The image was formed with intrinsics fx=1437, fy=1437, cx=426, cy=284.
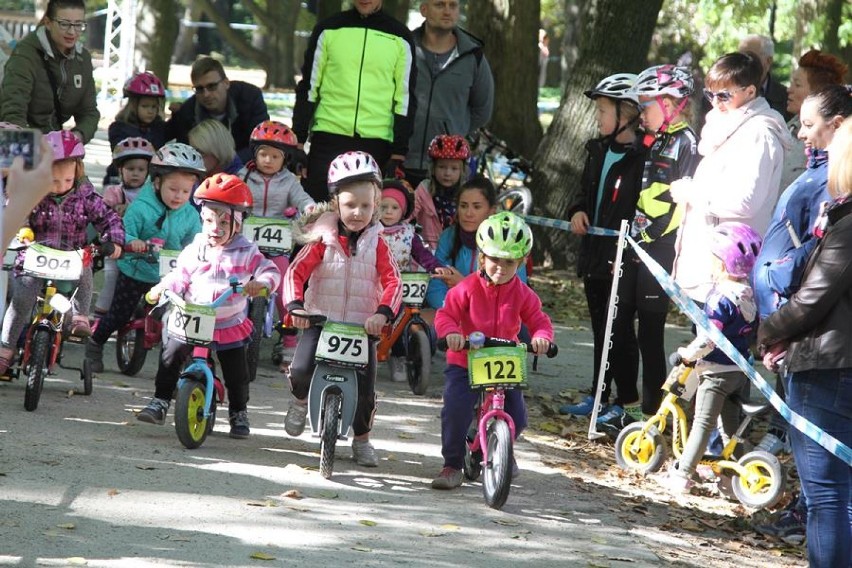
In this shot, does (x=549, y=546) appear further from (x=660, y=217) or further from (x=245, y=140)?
(x=245, y=140)

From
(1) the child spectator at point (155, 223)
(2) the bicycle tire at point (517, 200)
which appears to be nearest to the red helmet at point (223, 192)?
(1) the child spectator at point (155, 223)

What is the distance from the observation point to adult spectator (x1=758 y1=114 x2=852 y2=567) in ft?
19.0

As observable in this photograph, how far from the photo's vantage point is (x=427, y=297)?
11.2 meters

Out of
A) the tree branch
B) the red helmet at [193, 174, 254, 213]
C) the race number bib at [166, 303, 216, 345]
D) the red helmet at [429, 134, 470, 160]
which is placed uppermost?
the tree branch

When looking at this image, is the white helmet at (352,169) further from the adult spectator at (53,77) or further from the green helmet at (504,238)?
the adult spectator at (53,77)

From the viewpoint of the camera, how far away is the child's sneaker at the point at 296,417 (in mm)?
8203

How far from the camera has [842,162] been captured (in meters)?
5.75

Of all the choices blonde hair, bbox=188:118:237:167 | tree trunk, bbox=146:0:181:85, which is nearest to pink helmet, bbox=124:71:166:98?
blonde hair, bbox=188:118:237:167

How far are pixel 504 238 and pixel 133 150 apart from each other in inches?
168

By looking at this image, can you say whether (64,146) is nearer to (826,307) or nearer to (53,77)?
(53,77)

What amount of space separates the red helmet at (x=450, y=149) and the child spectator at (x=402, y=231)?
20.3 inches

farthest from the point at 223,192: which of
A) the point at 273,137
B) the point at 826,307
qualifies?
the point at 826,307

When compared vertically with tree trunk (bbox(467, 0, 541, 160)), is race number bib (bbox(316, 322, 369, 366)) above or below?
below

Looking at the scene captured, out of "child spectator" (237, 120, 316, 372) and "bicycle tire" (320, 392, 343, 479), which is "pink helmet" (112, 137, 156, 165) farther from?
"bicycle tire" (320, 392, 343, 479)
